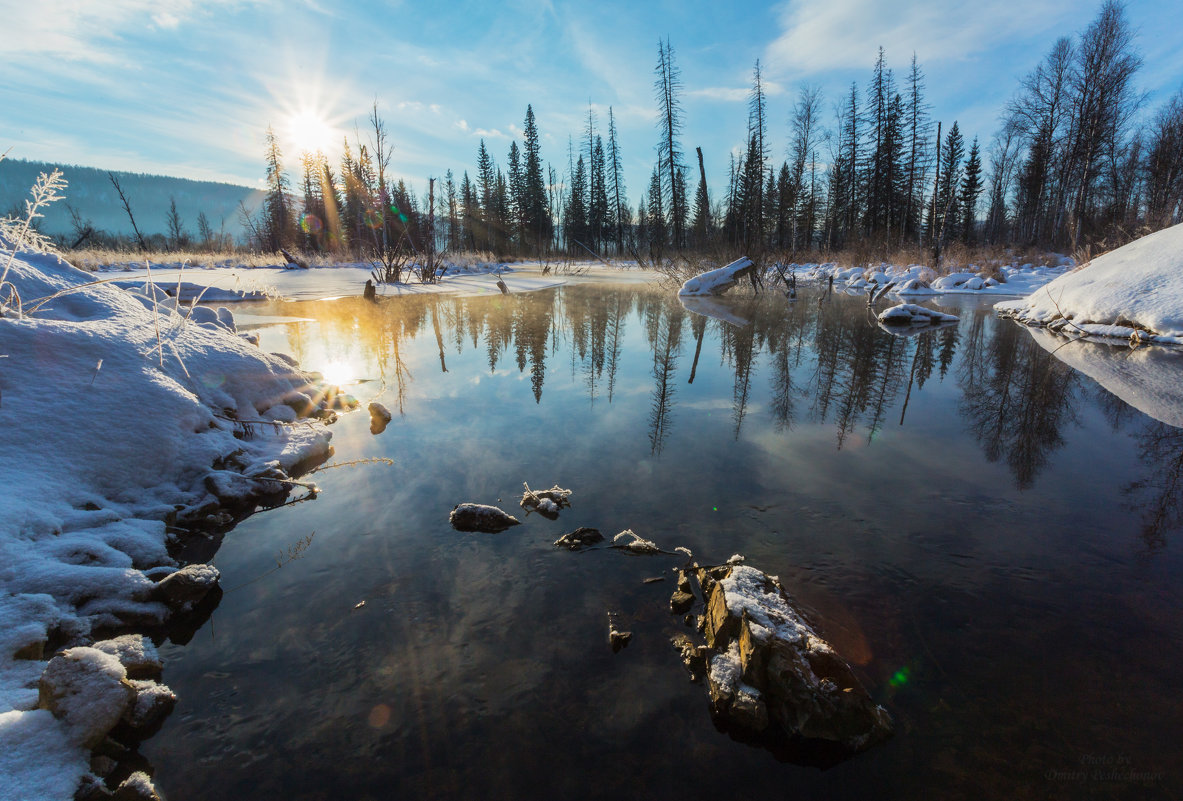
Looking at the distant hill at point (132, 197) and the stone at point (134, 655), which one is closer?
the stone at point (134, 655)

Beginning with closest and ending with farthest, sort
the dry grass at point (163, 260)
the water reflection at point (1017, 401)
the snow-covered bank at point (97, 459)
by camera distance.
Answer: the snow-covered bank at point (97, 459)
the water reflection at point (1017, 401)
the dry grass at point (163, 260)

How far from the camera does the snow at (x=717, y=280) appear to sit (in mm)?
15555

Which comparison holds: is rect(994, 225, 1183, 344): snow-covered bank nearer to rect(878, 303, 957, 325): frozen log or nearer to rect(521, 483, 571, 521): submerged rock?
rect(878, 303, 957, 325): frozen log

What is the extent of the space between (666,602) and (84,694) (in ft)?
7.22

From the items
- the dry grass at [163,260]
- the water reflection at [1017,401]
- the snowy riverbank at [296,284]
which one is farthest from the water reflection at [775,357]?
the dry grass at [163,260]

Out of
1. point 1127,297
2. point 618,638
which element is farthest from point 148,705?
point 1127,297

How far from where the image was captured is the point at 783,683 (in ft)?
5.85

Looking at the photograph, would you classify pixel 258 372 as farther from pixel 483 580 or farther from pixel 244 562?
pixel 483 580

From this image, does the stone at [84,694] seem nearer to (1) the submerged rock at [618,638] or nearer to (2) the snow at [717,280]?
(1) the submerged rock at [618,638]

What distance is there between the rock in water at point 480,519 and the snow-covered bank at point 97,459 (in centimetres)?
141

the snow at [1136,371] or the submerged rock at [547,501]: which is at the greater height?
the snow at [1136,371]

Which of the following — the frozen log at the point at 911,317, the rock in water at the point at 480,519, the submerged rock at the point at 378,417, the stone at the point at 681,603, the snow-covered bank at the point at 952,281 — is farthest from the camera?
the snow-covered bank at the point at 952,281

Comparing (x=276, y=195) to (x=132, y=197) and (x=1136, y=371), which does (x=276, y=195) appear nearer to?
(x=1136, y=371)

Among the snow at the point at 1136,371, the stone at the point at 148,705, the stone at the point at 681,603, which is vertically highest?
the snow at the point at 1136,371
